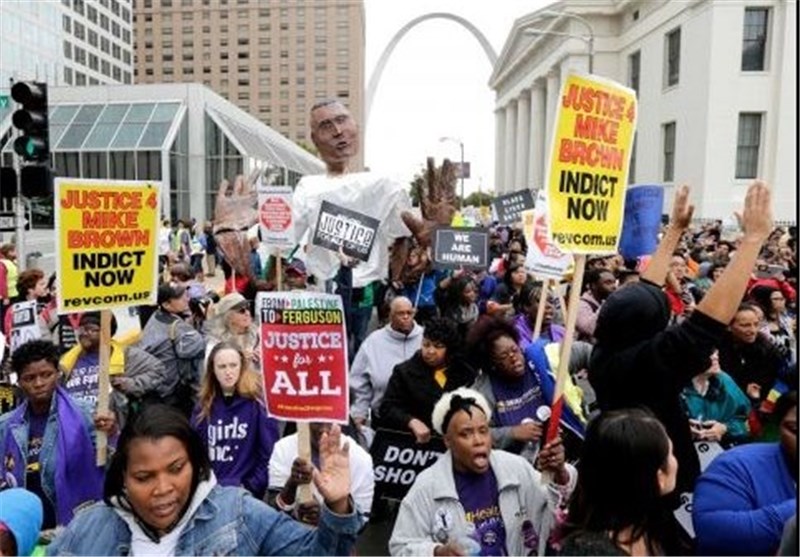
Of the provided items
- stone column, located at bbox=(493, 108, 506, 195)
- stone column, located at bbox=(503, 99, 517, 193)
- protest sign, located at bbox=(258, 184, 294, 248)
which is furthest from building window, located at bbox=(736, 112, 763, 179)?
stone column, located at bbox=(493, 108, 506, 195)

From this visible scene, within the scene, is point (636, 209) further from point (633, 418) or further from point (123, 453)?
point (123, 453)

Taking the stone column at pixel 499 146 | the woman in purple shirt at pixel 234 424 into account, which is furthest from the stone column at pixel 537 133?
the woman in purple shirt at pixel 234 424

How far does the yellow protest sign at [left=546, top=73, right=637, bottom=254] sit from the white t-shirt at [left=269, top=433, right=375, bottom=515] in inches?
49.6

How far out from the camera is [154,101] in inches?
1208

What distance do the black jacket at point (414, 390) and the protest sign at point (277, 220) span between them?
2.59 m

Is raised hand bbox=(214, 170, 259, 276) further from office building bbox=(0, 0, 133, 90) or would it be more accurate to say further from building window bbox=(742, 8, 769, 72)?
office building bbox=(0, 0, 133, 90)

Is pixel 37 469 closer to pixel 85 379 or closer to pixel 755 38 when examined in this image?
pixel 85 379

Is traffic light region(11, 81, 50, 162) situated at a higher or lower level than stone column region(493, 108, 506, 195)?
lower

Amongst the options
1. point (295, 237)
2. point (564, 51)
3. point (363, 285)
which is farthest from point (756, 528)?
point (564, 51)

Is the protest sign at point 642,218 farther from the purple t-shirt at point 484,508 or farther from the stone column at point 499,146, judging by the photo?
the stone column at point 499,146

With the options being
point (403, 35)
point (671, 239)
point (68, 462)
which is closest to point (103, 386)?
point (68, 462)

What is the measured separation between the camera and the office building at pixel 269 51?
12012 centimetres

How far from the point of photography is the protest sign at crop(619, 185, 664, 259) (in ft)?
16.9

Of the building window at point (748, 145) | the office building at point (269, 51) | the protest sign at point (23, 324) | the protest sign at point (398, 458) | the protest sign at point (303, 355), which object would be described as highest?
the office building at point (269, 51)
